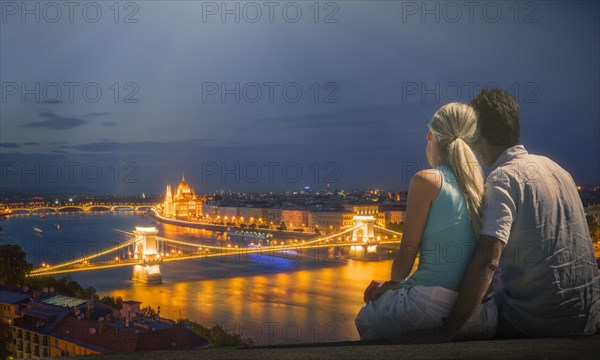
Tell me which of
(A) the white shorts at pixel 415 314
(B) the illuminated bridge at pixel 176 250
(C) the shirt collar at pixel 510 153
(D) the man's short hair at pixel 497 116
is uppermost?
(D) the man's short hair at pixel 497 116

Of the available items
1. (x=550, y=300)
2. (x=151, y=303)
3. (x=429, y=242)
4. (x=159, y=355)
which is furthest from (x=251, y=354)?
(x=151, y=303)

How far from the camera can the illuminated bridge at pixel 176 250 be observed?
10.9 meters

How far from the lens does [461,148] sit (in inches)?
35.5

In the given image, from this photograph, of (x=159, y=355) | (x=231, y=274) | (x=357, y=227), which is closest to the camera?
(x=159, y=355)

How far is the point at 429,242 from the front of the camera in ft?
2.90

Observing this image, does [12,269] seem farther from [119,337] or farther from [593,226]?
[593,226]

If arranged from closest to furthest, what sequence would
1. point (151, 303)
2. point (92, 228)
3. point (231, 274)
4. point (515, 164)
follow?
point (515, 164) → point (151, 303) → point (231, 274) → point (92, 228)

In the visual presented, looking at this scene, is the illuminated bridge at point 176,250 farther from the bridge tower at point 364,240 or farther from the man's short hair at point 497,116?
the man's short hair at point 497,116

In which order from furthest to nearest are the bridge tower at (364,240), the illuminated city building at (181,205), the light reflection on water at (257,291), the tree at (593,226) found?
the illuminated city building at (181,205) < the bridge tower at (364,240) < the tree at (593,226) < the light reflection on water at (257,291)

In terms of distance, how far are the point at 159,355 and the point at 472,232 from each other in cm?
44

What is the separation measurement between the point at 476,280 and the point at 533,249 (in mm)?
111

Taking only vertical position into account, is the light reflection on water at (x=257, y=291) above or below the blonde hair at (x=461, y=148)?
below

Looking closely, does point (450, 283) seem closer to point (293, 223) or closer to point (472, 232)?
point (472, 232)

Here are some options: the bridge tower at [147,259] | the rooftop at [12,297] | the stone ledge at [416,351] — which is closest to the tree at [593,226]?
the bridge tower at [147,259]
